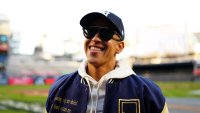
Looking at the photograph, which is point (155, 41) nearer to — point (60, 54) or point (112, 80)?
point (60, 54)

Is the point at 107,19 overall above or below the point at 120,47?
above

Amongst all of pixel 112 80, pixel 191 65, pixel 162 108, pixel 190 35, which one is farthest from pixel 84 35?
pixel 190 35

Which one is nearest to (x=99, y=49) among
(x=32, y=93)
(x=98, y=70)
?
(x=98, y=70)

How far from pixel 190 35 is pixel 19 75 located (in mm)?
27172

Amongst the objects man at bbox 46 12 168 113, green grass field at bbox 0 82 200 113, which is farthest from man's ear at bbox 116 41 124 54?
green grass field at bbox 0 82 200 113

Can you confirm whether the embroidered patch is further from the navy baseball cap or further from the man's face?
the navy baseball cap

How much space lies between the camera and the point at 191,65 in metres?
40.4

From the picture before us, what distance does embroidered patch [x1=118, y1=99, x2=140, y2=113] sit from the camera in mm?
1748

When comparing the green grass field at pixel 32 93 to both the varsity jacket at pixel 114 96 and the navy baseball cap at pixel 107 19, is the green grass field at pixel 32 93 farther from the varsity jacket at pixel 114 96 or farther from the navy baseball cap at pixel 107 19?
the navy baseball cap at pixel 107 19

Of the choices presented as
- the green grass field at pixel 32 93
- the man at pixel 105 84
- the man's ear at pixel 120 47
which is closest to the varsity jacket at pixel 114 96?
the man at pixel 105 84

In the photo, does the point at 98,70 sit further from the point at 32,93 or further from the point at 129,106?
the point at 32,93

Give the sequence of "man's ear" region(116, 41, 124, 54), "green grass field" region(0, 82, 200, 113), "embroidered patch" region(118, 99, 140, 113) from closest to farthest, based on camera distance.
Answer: "embroidered patch" region(118, 99, 140, 113) < "man's ear" region(116, 41, 124, 54) < "green grass field" region(0, 82, 200, 113)

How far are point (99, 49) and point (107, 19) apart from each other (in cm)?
16

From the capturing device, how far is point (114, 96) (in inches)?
70.1
